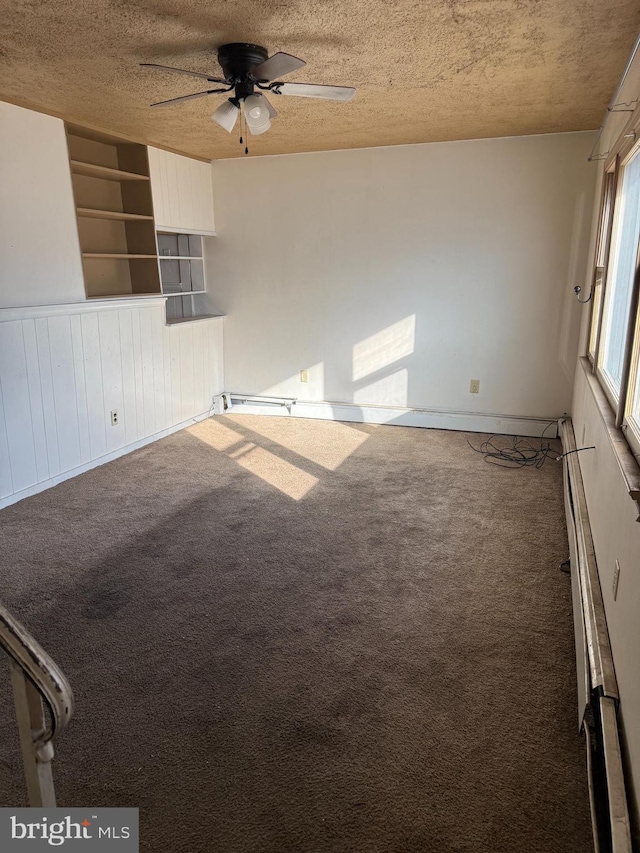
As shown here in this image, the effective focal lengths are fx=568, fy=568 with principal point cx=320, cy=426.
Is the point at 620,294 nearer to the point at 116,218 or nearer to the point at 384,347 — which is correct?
the point at 384,347

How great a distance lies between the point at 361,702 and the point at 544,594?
110 centimetres

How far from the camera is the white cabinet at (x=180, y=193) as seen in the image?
4.79 m

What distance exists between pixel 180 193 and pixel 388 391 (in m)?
2.59

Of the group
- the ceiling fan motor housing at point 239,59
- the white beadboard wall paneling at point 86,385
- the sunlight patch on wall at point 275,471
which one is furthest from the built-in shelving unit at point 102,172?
the sunlight patch on wall at point 275,471

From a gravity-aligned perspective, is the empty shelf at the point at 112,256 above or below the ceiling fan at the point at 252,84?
below

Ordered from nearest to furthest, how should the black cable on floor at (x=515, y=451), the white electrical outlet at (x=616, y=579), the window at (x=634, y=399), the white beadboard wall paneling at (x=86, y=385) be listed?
the white electrical outlet at (x=616, y=579) < the window at (x=634, y=399) < the white beadboard wall paneling at (x=86, y=385) < the black cable on floor at (x=515, y=451)

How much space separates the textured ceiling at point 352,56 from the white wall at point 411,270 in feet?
1.75

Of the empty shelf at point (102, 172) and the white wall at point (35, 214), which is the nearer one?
the white wall at point (35, 214)

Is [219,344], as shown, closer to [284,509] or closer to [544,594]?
[284,509]

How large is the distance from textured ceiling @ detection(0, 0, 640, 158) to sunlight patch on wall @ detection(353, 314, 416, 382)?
1635 millimetres

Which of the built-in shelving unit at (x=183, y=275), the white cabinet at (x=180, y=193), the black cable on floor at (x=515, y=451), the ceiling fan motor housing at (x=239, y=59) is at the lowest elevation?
the black cable on floor at (x=515, y=451)

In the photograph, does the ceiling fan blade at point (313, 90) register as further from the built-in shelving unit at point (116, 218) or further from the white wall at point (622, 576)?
the built-in shelving unit at point (116, 218)

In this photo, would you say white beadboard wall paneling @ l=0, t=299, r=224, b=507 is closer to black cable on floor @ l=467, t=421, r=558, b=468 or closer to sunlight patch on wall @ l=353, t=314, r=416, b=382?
sunlight patch on wall @ l=353, t=314, r=416, b=382

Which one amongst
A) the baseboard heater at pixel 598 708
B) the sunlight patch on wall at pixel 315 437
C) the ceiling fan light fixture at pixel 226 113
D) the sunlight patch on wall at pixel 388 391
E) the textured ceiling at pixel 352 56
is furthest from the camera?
the sunlight patch on wall at pixel 388 391
